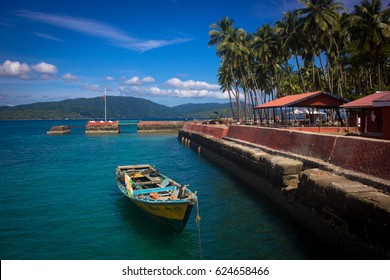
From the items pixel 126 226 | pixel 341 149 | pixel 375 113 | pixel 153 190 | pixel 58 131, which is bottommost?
pixel 126 226

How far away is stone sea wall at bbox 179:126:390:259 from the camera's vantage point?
8.43 m

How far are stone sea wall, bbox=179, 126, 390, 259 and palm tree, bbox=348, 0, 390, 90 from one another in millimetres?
17062

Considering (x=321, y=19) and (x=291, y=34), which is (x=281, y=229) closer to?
(x=321, y=19)

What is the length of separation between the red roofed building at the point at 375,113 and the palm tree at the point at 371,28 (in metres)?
8.29

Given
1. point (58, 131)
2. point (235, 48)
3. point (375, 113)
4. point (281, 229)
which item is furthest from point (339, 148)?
point (58, 131)

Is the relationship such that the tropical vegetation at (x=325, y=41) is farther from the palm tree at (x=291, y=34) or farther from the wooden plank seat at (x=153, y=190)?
the wooden plank seat at (x=153, y=190)

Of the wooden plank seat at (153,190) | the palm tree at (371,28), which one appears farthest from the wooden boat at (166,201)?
the palm tree at (371,28)

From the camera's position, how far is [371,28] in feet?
91.5

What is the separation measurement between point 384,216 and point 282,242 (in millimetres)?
4343

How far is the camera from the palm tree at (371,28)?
90.7 feet

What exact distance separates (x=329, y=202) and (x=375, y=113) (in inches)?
523

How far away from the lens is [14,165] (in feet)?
102

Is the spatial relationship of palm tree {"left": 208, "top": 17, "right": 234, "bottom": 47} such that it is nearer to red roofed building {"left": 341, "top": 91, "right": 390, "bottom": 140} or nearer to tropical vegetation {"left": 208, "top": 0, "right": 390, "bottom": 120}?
tropical vegetation {"left": 208, "top": 0, "right": 390, "bottom": 120}

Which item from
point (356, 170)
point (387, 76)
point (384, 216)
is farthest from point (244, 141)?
point (387, 76)
